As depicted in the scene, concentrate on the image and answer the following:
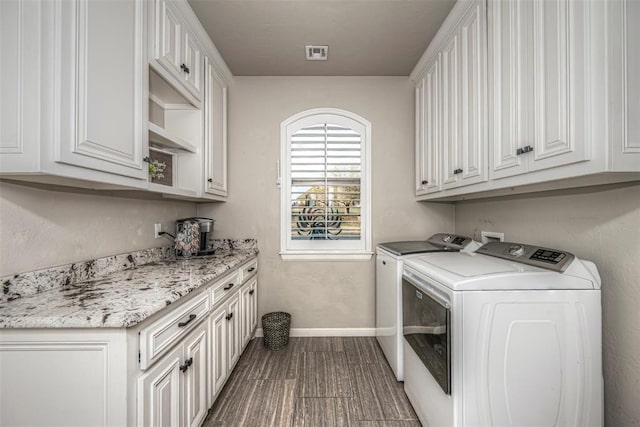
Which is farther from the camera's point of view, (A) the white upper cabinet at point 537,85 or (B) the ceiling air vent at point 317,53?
(B) the ceiling air vent at point 317,53

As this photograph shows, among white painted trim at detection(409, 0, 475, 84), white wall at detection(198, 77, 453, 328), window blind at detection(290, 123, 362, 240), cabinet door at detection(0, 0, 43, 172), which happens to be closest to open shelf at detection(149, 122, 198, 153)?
cabinet door at detection(0, 0, 43, 172)

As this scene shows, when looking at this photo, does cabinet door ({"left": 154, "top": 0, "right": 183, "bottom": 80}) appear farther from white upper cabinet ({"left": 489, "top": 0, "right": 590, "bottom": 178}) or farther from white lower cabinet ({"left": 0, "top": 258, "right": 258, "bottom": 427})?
white upper cabinet ({"left": 489, "top": 0, "right": 590, "bottom": 178})

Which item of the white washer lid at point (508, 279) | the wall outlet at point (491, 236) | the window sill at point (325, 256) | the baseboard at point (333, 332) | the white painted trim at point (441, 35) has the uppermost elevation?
the white painted trim at point (441, 35)

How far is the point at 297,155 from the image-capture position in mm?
2742

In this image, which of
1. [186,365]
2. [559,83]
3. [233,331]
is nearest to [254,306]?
[233,331]

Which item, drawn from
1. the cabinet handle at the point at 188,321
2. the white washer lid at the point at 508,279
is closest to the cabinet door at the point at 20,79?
the cabinet handle at the point at 188,321

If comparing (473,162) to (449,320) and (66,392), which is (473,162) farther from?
(66,392)

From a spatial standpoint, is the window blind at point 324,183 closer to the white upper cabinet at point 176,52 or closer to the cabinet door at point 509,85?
the white upper cabinet at point 176,52

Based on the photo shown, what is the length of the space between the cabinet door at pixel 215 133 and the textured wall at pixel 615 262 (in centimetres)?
232

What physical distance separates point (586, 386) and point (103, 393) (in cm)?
187

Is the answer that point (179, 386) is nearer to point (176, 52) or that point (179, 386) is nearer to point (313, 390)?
point (313, 390)

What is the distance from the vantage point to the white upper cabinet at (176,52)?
5.01 feet

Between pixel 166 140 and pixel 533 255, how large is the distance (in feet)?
7.19

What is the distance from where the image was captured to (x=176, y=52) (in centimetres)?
171
